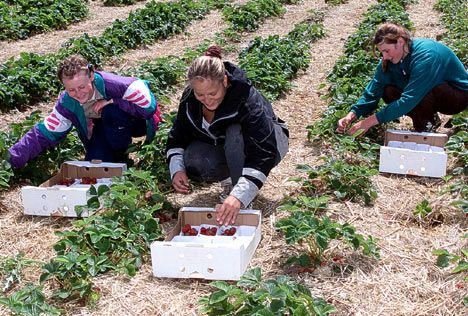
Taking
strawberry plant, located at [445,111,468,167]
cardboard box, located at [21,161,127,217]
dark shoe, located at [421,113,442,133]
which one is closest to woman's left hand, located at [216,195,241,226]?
cardboard box, located at [21,161,127,217]

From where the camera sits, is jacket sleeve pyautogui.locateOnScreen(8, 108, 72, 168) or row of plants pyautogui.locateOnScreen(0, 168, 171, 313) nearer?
row of plants pyautogui.locateOnScreen(0, 168, 171, 313)

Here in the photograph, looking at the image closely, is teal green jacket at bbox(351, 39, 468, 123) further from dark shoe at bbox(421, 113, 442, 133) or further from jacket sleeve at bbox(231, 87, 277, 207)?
jacket sleeve at bbox(231, 87, 277, 207)

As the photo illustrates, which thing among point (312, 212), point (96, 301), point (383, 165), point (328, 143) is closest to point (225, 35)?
point (328, 143)

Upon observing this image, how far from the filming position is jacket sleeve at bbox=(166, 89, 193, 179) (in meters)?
4.26

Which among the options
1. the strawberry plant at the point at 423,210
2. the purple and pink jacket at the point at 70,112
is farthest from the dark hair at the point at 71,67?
the strawberry plant at the point at 423,210

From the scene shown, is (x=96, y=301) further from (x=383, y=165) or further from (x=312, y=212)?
Answer: (x=383, y=165)

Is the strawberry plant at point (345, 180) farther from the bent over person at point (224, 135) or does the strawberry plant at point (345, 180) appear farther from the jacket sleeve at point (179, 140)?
the jacket sleeve at point (179, 140)

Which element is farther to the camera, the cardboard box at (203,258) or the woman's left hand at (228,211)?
the woman's left hand at (228,211)

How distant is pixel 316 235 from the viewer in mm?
3367

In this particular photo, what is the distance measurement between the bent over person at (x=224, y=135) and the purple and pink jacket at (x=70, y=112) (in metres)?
0.59

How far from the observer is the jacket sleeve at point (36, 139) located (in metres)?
4.74

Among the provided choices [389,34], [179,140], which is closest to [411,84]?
[389,34]

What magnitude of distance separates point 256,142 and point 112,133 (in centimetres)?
154

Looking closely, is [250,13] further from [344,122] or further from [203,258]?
[203,258]
